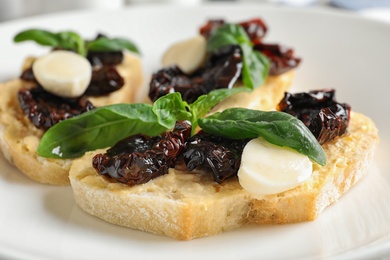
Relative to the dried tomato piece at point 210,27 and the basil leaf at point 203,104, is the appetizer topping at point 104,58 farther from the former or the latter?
the basil leaf at point 203,104

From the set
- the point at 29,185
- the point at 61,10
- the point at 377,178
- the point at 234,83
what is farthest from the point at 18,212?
the point at 61,10

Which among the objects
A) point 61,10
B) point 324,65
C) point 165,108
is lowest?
point 61,10

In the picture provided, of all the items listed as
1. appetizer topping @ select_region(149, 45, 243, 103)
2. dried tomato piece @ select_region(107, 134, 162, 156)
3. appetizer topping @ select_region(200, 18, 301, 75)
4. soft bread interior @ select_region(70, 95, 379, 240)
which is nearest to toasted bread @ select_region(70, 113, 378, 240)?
soft bread interior @ select_region(70, 95, 379, 240)

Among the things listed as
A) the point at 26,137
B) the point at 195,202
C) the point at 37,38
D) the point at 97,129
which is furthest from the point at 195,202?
the point at 37,38

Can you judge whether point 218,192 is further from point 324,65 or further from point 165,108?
point 324,65

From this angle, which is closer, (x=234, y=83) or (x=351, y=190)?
(x=351, y=190)

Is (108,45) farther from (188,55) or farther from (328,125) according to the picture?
(328,125)
